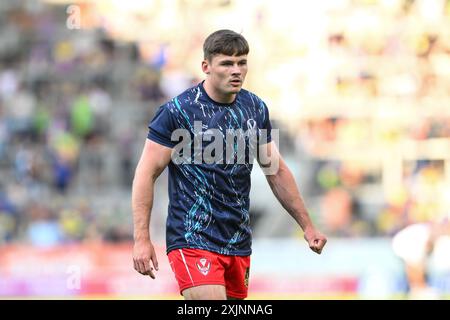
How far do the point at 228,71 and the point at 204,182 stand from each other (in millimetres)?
658

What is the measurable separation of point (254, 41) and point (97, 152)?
3219 mm

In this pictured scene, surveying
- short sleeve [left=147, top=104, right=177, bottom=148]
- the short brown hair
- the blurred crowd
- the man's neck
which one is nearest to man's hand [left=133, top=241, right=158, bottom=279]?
short sleeve [left=147, top=104, right=177, bottom=148]

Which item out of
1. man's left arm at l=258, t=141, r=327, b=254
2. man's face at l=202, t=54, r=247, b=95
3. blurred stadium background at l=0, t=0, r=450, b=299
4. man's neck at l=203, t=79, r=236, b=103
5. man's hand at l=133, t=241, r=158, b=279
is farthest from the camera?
blurred stadium background at l=0, t=0, r=450, b=299

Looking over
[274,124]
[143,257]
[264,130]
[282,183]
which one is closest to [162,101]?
[274,124]

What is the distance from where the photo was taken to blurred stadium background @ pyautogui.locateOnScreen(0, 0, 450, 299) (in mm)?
14797

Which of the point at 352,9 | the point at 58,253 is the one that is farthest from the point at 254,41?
the point at 58,253

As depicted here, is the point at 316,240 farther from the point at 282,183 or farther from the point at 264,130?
the point at 264,130

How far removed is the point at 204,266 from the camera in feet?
20.2

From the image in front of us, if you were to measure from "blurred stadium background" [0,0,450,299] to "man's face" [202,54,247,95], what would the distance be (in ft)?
27.4

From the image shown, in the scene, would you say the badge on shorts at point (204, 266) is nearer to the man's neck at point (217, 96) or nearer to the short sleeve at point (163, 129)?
the short sleeve at point (163, 129)

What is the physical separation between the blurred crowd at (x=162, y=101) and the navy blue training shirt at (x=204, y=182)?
951 cm

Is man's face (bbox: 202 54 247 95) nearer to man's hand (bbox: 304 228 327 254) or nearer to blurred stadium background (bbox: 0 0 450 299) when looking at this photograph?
man's hand (bbox: 304 228 327 254)

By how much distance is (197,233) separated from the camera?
20.4 ft
